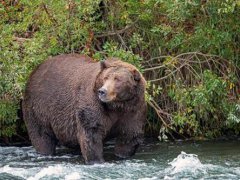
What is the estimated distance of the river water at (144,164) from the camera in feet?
35.1

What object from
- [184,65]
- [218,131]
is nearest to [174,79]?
[184,65]

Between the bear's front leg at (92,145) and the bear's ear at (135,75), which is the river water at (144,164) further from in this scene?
the bear's ear at (135,75)

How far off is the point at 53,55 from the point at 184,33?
2.09 metres

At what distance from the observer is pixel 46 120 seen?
12672 millimetres

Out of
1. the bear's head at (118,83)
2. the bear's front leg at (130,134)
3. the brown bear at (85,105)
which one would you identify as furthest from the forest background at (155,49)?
the bear's head at (118,83)

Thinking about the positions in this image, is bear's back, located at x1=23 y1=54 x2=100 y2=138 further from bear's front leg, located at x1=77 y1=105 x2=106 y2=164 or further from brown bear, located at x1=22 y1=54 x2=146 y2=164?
bear's front leg, located at x1=77 y1=105 x2=106 y2=164

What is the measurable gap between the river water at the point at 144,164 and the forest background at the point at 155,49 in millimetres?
325

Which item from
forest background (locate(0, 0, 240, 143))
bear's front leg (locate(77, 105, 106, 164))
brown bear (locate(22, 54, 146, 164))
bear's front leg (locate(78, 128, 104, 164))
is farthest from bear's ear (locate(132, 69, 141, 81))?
forest background (locate(0, 0, 240, 143))

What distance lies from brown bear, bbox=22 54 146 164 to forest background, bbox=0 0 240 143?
37 centimetres

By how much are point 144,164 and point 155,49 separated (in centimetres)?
271

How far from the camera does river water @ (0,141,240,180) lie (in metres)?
10.7

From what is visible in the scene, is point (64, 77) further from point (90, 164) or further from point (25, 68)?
point (90, 164)

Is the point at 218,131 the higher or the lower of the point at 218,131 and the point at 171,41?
the lower

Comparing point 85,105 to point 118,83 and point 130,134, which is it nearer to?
point 118,83
